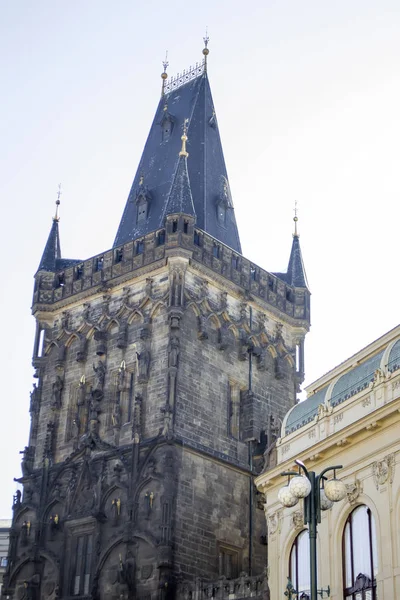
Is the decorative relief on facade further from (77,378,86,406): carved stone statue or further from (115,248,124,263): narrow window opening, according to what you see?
(115,248,124,263): narrow window opening

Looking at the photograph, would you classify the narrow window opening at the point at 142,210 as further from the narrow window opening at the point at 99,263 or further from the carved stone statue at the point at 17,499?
the carved stone statue at the point at 17,499

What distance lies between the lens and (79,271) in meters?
53.0

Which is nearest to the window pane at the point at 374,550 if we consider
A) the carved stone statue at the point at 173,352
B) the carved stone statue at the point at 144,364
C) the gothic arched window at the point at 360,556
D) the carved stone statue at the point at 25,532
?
the gothic arched window at the point at 360,556

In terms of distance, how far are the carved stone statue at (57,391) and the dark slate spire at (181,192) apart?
32.4ft

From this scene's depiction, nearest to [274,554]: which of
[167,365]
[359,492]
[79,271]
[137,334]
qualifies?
[359,492]

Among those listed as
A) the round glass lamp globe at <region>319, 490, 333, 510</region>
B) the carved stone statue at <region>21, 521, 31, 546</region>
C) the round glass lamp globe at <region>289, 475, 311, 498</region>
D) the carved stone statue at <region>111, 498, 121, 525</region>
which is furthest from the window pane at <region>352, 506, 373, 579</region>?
the carved stone statue at <region>21, 521, 31, 546</region>

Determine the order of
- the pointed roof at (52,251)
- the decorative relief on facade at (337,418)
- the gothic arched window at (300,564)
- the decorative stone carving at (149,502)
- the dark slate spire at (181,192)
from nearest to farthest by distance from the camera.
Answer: the decorative relief on facade at (337,418) → the gothic arched window at (300,564) → the decorative stone carving at (149,502) → the dark slate spire at (181,192) → the pointed roof at (52,251)

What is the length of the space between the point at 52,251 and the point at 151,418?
14175 mm

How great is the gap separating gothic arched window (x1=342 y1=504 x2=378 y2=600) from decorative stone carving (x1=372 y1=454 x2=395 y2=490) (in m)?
1.16

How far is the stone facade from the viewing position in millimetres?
43375

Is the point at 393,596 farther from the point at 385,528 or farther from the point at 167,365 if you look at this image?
the point at 167,365

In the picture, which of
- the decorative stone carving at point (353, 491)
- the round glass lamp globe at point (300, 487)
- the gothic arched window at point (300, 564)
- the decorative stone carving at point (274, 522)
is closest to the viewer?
the round glass lamp globe at point (300, 487)

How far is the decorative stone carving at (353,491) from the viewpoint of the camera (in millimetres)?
31547

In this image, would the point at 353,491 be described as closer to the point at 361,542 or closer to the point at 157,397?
the point at 361,542
